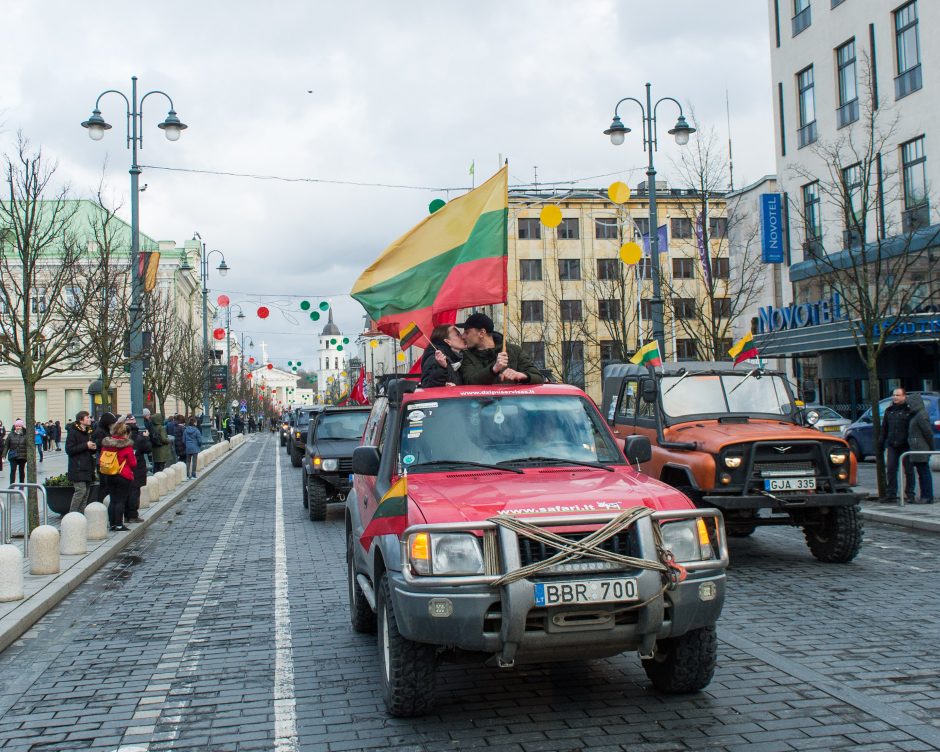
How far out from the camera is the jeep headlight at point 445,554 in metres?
5.05

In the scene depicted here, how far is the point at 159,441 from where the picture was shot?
79.2 feet

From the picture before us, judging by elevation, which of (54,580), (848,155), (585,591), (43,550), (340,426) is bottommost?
(54,580)

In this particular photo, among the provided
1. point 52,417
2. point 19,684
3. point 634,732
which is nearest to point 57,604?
point 19,684

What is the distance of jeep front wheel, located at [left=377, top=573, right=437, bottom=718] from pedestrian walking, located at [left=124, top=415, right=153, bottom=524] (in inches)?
415

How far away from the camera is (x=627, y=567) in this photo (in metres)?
5.02

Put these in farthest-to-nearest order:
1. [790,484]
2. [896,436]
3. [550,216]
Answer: [550,216] < [896,436] < [790,484]

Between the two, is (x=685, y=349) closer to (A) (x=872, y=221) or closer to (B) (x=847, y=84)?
(B) (x=847, y=84)

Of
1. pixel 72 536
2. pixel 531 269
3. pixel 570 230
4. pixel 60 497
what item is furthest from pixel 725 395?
pixel 570 230

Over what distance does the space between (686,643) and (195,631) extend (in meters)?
4.39

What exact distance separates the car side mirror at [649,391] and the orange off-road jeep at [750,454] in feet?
0.04

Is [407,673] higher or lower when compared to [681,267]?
lower

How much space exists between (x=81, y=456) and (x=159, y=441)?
950 cm

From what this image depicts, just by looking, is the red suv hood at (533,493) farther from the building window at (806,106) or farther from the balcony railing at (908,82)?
→ the building window at (806,106)

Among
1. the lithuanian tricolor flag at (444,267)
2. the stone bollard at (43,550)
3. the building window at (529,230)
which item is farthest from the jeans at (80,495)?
the building window at (529,230)
